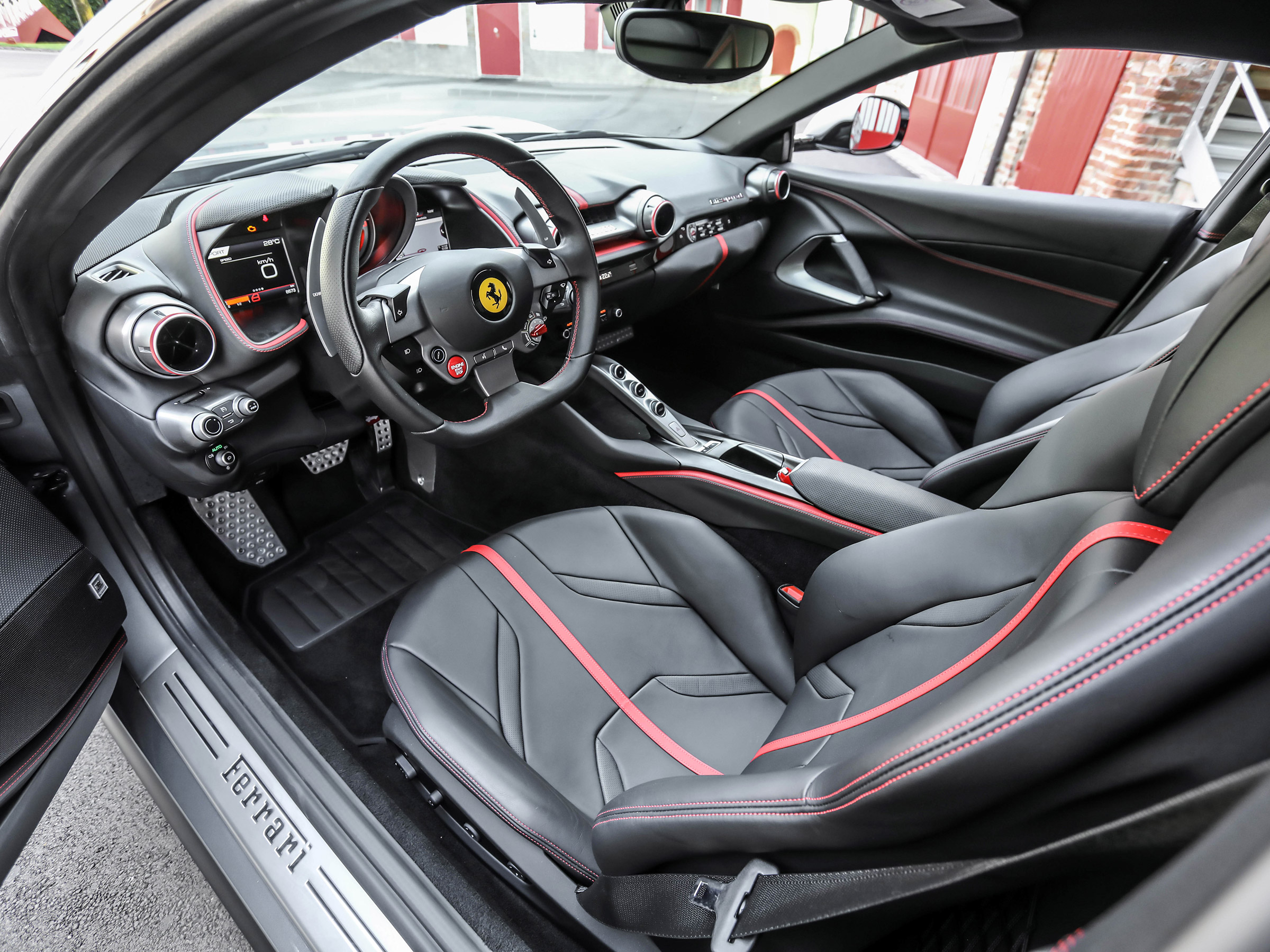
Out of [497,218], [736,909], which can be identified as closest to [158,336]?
[497,218]

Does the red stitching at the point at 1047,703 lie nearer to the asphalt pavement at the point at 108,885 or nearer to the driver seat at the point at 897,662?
the driver seat at the point at 897,662

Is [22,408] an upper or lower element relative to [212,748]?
upper

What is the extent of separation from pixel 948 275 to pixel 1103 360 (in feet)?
2.75

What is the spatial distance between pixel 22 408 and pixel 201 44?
2.38ft

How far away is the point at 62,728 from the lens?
987 mm

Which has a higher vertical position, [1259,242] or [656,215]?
[1259,242]

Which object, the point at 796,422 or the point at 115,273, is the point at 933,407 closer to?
the point at 796,422

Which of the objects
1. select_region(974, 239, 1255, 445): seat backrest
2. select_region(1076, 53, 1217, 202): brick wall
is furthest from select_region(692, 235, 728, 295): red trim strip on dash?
select_region(1076, 53, 1217, 202): brick wall

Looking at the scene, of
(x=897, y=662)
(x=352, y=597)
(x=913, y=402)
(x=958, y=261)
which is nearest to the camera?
(x=897, y=662)

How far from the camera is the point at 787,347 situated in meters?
2.35

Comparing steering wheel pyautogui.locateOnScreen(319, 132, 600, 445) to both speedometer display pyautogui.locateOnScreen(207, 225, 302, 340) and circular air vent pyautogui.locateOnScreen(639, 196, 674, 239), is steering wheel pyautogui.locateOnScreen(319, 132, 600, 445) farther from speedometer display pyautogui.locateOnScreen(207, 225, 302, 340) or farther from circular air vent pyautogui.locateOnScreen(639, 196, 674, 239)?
circular air vent pyautogui.locateOnScreen(639, 196, 674, 239)

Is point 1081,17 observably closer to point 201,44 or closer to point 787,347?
point 787,347

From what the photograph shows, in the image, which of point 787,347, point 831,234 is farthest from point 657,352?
point 831,234

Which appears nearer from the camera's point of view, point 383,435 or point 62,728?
point 62,728
